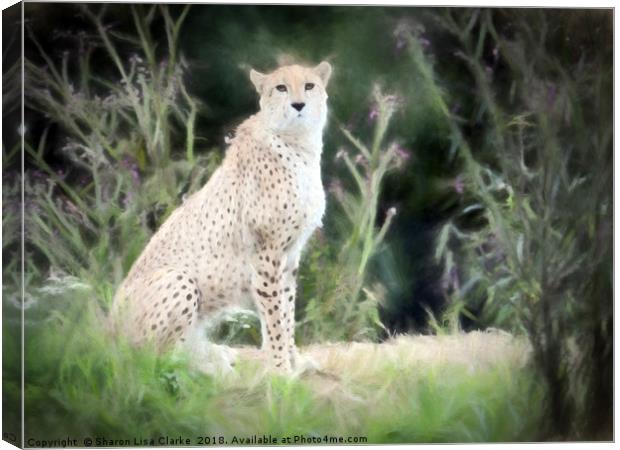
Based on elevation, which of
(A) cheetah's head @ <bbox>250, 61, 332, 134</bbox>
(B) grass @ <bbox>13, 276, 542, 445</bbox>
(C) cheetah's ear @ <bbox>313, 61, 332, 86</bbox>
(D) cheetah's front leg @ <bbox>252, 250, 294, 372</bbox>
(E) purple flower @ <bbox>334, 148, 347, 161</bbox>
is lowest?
(B) grass @ <bbox>13, 276, 542, 445</bbox>

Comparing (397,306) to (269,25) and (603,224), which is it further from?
(269,25)

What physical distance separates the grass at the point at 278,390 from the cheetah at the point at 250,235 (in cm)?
14

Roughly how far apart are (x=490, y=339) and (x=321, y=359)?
0.82 metres

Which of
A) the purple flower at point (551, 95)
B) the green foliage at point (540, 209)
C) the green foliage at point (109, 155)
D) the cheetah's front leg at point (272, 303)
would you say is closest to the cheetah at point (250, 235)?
the cheetah's front leg at point (272, 303)

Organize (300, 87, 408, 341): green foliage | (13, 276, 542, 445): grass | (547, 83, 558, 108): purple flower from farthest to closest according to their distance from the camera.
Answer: (547, 83, 558, 108): purple flower → (300, 87, 408, 341): green foliage → (13, 276, 542, 445): grass

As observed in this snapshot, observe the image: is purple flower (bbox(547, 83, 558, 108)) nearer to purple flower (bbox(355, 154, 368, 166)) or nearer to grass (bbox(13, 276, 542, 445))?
purple flower (bbox(355, 154, 368, 166))

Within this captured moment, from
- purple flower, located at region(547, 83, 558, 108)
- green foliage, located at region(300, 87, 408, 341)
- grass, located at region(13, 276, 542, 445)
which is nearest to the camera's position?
grass, located at region(13, 276, 542, 445)

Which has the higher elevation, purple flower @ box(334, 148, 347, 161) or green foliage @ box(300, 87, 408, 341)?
purple flower @ box(334, 148, 347, 161)

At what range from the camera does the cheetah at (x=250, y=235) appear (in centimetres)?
575

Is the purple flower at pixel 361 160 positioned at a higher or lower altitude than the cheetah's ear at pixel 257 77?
lower

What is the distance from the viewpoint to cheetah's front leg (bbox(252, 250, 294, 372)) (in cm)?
577

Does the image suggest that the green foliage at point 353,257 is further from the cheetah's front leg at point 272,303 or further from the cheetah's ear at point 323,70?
the cheetah's ear at point 323,70

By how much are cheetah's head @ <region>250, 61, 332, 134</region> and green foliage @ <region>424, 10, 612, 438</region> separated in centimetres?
51

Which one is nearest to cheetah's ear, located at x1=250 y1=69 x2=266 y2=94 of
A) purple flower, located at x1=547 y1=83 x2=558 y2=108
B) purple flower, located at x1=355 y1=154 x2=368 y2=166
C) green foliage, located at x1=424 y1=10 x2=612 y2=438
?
purple flower, located at x1=355 y1=154 x2=368 y2=166
